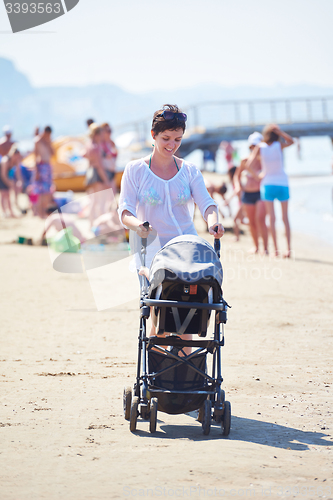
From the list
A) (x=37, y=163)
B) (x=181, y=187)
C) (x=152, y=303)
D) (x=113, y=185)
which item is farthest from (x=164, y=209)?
(x=37, y=163)

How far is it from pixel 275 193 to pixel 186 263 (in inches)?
246

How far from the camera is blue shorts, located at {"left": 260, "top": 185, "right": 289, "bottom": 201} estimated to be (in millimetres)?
9039

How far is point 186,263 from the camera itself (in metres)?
3.08

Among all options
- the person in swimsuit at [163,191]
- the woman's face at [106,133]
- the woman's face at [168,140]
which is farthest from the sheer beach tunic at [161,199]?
the woman's face at [106,133]

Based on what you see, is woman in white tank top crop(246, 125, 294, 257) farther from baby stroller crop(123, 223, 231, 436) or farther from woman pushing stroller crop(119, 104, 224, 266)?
baby stroller crop(123, 223, 231, 436)

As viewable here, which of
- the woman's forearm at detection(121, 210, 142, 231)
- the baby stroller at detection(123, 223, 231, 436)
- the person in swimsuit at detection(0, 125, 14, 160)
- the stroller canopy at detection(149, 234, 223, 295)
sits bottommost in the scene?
the baby stroller at detection(123, 223, 231, 436)

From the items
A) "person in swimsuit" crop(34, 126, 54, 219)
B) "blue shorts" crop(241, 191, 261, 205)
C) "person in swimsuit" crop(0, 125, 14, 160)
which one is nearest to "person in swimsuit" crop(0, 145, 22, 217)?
"person in swimsuit" crop(0, 125, 14, 160)

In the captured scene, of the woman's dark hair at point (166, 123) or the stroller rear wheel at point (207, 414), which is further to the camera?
the woman's dark hair at point (166, 123)

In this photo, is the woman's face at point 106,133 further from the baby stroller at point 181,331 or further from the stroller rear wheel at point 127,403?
→ the stroller rear wheel at point 127,403

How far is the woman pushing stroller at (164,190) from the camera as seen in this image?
3453mm

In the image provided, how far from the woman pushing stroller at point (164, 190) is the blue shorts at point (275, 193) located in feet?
18.6

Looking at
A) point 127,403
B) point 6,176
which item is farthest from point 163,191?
point 6,176

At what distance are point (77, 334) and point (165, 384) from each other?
2414 millimetres

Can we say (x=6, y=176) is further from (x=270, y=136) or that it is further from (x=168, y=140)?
(x=168, y=140)
